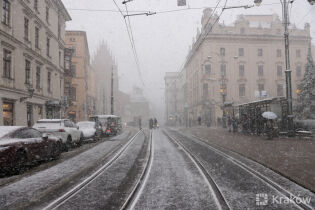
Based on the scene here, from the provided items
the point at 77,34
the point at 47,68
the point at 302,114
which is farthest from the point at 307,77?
the point at 77,34

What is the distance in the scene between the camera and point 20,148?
314 inches

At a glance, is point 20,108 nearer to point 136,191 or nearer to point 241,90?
point 136,191

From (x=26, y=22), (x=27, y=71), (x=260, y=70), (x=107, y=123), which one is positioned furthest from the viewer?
(x=260, y=70)

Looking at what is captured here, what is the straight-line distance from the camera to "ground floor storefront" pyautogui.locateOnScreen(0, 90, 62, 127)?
17.4 metres

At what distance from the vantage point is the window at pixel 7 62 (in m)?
17.6

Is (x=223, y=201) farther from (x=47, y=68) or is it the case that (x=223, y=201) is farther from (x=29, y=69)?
(x=47, y=68)

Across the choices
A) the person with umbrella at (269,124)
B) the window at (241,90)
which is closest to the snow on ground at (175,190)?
Answer: the person with umbrella at (269,124)

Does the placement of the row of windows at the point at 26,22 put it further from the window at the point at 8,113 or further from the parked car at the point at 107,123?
the parked car at the point at 107,123

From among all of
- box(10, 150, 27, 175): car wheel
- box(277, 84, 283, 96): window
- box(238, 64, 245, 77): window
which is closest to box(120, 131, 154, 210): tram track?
box(10, 150, 27, 175): car wheel

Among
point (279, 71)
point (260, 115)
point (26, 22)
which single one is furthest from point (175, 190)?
point (279, 71)

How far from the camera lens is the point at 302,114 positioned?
3512 centimetres

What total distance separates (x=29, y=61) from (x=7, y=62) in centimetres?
330

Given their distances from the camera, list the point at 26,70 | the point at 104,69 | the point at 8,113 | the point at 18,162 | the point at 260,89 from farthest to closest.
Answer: the point at 104,69 < the point at 260,89 < the point at 26,70 < the point at 8,113 < the point at 18,162

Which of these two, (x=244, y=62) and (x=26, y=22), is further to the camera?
(x=244, y=62)
